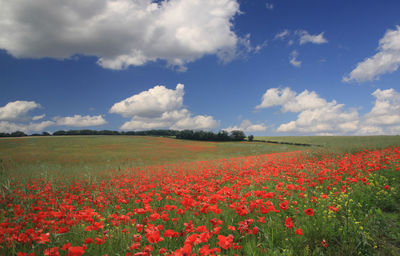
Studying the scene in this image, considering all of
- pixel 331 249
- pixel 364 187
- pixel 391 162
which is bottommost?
pixel 331 249

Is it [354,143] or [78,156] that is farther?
[78,156]

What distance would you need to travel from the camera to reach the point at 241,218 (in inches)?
A: 150

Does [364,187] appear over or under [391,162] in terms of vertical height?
under

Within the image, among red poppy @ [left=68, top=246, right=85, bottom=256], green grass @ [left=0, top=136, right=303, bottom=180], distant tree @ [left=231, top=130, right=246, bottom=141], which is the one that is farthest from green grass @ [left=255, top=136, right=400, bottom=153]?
distant tree @ [left=231, top=130, right=246, bottom=141]

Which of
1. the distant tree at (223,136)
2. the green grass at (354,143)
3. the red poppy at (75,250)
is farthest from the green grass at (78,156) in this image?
the distant tree at (223,136)

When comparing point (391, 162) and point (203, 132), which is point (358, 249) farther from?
point (203, 132)

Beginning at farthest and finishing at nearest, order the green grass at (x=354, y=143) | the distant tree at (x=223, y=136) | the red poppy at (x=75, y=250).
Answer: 1. the distant tree at (x=223, y=136)
2. the green grass at (x=354, y=143)
3. the red poppy at (x=75, y=250)

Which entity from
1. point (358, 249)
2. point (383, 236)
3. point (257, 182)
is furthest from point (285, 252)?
point (257, 182)

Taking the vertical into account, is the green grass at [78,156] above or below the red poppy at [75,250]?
below

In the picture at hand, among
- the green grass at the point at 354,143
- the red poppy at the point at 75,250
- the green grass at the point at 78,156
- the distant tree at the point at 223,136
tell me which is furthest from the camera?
the distant tree at the point at 223,136

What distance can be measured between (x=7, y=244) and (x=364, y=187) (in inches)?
287

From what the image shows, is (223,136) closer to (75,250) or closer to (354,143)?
(354,143)

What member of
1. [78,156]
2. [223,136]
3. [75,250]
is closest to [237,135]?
[223,136]

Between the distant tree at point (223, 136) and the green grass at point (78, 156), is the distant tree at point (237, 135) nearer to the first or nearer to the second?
the distant tree at point (223, 136)
